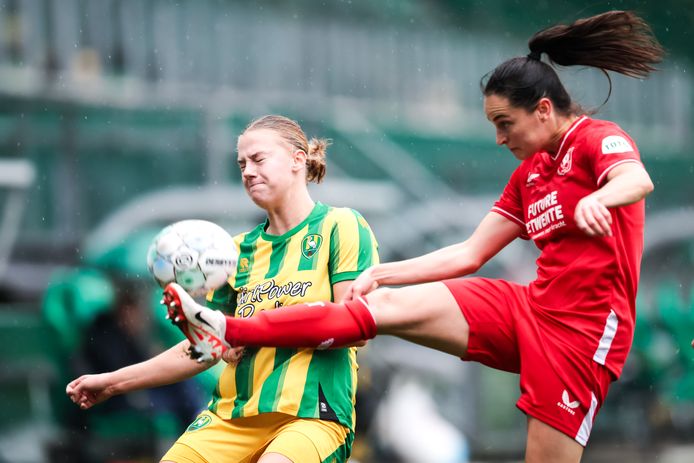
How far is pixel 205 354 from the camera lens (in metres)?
2.61

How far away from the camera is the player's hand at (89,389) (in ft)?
9.96

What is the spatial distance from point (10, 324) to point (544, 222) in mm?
3113

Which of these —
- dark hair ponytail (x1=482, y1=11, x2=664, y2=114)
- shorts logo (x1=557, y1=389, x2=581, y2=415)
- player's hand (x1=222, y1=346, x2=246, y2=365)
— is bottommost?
shorts logo (x1=557, y1=389, x2=581, y2=415)

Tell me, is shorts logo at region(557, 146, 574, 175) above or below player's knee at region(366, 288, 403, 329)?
above

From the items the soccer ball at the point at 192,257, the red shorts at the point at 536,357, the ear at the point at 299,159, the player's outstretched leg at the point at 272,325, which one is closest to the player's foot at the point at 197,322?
the player's outstretched leg at the point at 272,325

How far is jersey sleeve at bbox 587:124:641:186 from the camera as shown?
2771 millimetres

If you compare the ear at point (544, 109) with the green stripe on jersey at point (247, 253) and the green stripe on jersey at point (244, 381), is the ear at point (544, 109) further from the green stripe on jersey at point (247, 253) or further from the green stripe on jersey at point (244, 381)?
the green stripe on jersey at point (244, 381)

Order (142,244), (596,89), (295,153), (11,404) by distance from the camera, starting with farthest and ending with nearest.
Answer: (596,89), (142,244), (11,404), (295,153)

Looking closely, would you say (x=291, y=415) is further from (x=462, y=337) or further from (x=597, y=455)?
(x=597, y=455)

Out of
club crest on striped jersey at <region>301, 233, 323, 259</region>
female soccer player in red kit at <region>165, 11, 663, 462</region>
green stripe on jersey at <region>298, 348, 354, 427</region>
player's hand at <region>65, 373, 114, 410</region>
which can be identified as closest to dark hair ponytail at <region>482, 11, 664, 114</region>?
female soccer player in red kit at <region>165, 11, 663, 462</region>

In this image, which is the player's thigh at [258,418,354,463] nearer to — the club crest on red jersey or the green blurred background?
the club crest on red jersey

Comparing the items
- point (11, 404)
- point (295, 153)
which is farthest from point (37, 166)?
point (295, 153)

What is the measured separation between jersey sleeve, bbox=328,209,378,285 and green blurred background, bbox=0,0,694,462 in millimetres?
2493

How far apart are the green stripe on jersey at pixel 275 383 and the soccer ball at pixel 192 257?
31 centimetres
